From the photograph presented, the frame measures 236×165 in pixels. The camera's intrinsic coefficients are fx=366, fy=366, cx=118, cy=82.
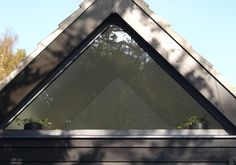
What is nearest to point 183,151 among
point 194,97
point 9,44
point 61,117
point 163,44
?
point 194,97

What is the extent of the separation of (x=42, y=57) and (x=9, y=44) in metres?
33.4

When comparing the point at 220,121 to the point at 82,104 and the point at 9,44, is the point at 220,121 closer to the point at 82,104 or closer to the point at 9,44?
the point at 82,104

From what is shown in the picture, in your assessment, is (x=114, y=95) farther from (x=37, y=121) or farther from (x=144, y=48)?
(x=37, y=121)

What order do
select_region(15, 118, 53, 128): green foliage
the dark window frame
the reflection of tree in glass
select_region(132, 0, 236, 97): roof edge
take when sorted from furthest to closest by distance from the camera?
the reflection of tree in glass, select_region(15, 118, 53, 128): green foliage, the dark window frame, select_region(132, 0, 236, 97): roof edge

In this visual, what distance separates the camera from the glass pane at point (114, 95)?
17.4ft

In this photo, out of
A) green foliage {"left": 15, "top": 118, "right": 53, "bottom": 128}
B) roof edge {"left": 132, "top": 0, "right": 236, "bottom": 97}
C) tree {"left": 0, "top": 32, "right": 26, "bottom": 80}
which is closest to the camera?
roof edge {"left": 132, "top": 0, "right": 236, "bottom": 97}

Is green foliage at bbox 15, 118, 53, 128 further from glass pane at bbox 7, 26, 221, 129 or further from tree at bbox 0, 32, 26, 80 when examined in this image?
tree at bbox 0, 32, 26, 80

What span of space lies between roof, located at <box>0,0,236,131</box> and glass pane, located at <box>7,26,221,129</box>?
0.33 m

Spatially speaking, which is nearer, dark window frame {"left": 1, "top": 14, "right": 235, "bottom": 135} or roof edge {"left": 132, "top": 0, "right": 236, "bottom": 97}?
roof edge {"left": 132, "top": 0, "right": 236, "bottom": 97}

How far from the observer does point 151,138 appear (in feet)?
16.3

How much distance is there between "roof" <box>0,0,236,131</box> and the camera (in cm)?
489

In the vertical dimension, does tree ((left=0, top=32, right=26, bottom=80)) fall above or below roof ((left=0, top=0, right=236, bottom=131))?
above

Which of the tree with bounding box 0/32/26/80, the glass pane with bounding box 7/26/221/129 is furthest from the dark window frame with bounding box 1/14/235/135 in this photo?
the tree with bounding box 0/32/26/80

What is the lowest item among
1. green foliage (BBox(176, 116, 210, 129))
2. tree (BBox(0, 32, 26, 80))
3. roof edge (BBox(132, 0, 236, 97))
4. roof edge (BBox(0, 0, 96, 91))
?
green foliage (BBox(176, 116, 210, 129))
